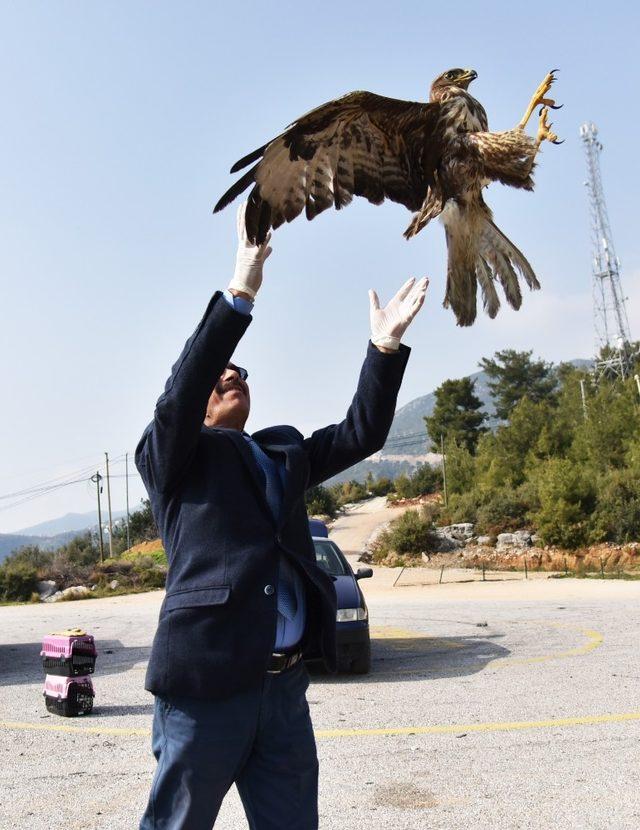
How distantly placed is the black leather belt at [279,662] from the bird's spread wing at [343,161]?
1290 mm

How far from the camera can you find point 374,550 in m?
35.8

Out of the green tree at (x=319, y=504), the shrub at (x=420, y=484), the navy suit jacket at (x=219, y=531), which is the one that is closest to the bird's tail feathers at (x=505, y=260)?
the navy suit jacket at (x=219, y=531)

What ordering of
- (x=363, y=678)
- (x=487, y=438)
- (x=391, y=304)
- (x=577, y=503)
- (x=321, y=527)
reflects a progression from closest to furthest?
(x=391, y=304) < (x=363, y=678) < (x=321, y=527) < (x=577, y=503) < (x=487, y=438)

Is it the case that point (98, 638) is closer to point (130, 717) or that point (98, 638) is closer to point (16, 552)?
point (130, 717)

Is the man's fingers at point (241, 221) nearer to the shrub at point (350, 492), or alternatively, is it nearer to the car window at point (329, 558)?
the car window at point (329, 558)

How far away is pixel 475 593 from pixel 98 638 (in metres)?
10.5

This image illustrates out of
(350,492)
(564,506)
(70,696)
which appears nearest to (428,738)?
(70,696)

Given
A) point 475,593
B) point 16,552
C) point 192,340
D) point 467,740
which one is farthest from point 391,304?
point 16,552

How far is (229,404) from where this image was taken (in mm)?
2988

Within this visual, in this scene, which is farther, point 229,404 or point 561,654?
point 561,654

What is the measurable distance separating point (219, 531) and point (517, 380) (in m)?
70.5

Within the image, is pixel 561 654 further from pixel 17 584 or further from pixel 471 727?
pixel 17 584

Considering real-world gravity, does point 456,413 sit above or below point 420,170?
above

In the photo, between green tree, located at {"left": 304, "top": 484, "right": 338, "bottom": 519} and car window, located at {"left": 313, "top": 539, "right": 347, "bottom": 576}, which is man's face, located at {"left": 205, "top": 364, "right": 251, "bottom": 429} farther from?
green tree, located at {"left": 304, "top": 484, "right": 338, "bottom": 519}
